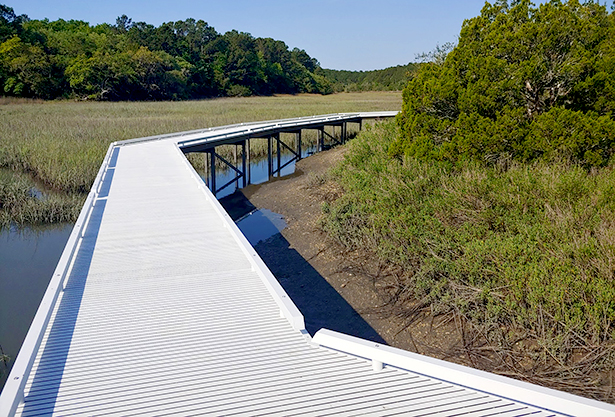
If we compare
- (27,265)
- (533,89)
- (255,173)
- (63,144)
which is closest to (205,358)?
(27,265)

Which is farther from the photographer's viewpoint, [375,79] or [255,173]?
[375,79]

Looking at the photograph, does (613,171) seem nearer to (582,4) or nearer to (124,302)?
(582,4)

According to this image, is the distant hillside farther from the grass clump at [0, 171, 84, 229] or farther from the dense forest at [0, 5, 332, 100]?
the grass clump at [0, 171, 84, 229]

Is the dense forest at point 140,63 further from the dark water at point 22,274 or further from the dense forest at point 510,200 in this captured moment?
the dense forest at point 510,200

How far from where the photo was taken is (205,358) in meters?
3.43

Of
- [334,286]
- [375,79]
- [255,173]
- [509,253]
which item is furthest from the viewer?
[375,79]

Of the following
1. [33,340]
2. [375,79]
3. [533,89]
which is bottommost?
[33,340]

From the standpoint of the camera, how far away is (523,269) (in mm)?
5770

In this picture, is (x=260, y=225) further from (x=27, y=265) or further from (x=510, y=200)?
(x=510, y=200)

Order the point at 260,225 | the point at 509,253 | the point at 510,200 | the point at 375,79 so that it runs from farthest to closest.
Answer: the point at 375,79 → the point at 260,225 → the point at 510,200 → the point at 509,253

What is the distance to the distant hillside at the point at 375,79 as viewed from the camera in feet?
247

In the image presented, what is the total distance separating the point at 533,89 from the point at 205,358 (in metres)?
8.42

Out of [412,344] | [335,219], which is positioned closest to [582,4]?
[335,219]

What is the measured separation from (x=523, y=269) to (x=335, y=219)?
425 centimetres
